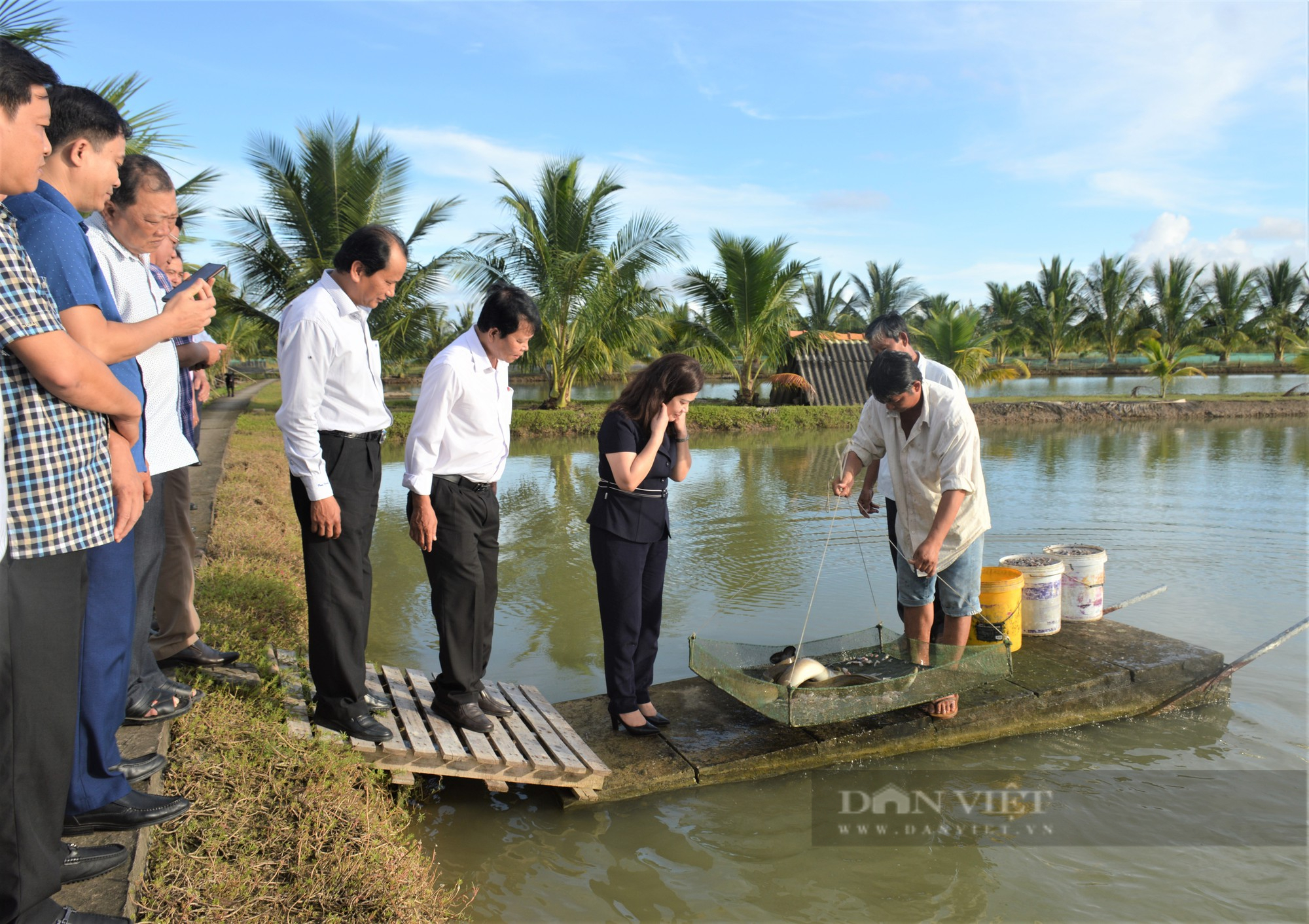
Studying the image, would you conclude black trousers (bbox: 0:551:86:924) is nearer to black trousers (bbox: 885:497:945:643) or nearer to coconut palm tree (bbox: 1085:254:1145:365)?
black trousers (bbox: 885:497:945:643)

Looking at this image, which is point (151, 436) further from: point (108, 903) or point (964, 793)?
point (964, 793)

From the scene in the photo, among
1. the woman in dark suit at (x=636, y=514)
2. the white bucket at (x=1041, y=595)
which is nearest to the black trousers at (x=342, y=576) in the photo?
the woman in dark suit at (x=636, y=514)

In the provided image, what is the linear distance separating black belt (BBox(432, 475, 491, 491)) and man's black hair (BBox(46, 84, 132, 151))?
1.77m

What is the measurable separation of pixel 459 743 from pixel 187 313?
210 cm

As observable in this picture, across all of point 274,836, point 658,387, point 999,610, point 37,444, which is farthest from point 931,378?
point 37,444

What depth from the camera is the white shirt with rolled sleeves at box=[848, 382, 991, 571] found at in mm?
4379

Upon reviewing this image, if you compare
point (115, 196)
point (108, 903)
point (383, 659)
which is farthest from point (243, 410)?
point (108, 903)

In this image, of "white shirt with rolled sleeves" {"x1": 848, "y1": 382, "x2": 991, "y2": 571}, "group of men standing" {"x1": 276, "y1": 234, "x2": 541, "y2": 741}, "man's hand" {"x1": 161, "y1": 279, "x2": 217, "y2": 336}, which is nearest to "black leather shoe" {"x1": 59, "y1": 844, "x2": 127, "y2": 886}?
"group of men standing" {"x1": 276, "y1": 234, "x2": 541, "y2": 741}

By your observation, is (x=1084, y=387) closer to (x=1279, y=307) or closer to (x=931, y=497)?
(x=1279, y=307)

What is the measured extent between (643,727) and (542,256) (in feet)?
61.1

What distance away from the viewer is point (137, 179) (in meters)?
3.46

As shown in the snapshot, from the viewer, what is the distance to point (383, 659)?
585cm

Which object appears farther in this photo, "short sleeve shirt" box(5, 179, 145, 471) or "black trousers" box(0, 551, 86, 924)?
"short sleeve shirt" box(5, 179, 145, 471)

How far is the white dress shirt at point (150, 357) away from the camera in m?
3.24
